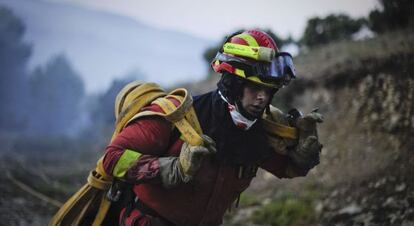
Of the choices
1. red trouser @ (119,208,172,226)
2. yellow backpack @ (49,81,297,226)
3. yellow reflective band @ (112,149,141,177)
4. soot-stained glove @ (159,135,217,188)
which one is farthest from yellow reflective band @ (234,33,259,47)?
red trouser @ (119,208,172,226)

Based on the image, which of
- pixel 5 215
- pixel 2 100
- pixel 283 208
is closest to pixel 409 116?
pixel 283 208

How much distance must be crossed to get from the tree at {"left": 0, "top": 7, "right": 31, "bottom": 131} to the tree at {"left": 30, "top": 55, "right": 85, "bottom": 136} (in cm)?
201

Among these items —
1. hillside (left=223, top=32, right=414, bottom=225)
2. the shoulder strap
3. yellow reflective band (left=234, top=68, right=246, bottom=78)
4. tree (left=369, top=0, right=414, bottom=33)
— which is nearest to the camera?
the shoulder strap

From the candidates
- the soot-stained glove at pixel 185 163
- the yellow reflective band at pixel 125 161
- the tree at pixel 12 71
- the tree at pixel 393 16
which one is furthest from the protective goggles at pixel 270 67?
the tree at pixel 12 71

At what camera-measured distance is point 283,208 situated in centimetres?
686

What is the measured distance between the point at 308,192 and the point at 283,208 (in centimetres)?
67

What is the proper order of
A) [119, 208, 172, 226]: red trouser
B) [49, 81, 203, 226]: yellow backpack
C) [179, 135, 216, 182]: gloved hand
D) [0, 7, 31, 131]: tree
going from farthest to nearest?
[0, 7, 31, 131]: tree
[119, 208, 172, 226]: red trouser
[49, 81, 203, 226]: yellow backpack
[179, 135, 216, 182]: gloved hand

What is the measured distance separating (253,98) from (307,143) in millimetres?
547

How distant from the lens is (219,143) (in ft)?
9.66

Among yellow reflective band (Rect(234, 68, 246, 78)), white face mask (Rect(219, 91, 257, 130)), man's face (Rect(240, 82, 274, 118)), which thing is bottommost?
white face mask (Rect(219, 91, 257, 130))

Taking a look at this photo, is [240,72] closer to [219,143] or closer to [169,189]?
[219,143]

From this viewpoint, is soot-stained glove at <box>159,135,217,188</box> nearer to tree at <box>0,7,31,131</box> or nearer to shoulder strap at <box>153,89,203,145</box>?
shoulder strap at <box>153,89,203,145</box>

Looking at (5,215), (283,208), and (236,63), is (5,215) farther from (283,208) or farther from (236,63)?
(236,63)

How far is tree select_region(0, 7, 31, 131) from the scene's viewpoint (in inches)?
1929
